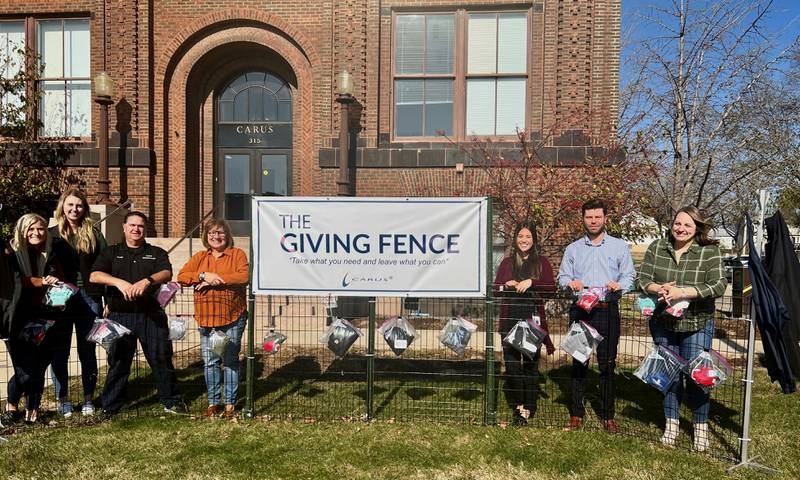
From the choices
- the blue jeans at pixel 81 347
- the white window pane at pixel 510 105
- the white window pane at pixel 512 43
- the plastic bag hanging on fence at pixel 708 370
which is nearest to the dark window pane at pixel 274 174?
the white window pane at pixel 510 105

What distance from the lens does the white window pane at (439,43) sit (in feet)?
37.1

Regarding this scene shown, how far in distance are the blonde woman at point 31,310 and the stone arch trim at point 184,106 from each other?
7.54m

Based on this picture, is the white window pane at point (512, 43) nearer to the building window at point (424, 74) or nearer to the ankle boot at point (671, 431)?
the building window at point (424, 74)

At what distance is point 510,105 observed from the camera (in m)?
11.3

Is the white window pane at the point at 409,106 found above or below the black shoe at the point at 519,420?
above

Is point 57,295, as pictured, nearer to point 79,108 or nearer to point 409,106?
point 409,106

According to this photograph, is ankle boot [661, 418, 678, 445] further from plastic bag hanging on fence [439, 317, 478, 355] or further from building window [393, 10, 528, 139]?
building window [393, 10, 528, 139]

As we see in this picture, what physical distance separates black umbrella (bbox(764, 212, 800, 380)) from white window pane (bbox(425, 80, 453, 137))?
799 cm

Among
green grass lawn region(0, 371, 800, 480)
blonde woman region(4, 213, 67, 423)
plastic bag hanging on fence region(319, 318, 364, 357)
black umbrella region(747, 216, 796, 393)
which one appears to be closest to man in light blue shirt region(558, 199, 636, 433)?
green grass lawn region(0, 371, 800, 480)

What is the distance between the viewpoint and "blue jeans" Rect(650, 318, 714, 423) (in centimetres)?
407

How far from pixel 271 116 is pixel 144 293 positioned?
897cm

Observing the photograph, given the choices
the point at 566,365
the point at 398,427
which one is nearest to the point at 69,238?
the point at 398,427

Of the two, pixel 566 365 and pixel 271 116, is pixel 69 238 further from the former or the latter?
pixel 271 116

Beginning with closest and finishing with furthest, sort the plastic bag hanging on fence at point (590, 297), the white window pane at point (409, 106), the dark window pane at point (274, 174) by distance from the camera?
the plastic bag hanging on fence at point (590, 297)
the white window pane at point (409, 106)
the dark window pane at point (274, 174)
